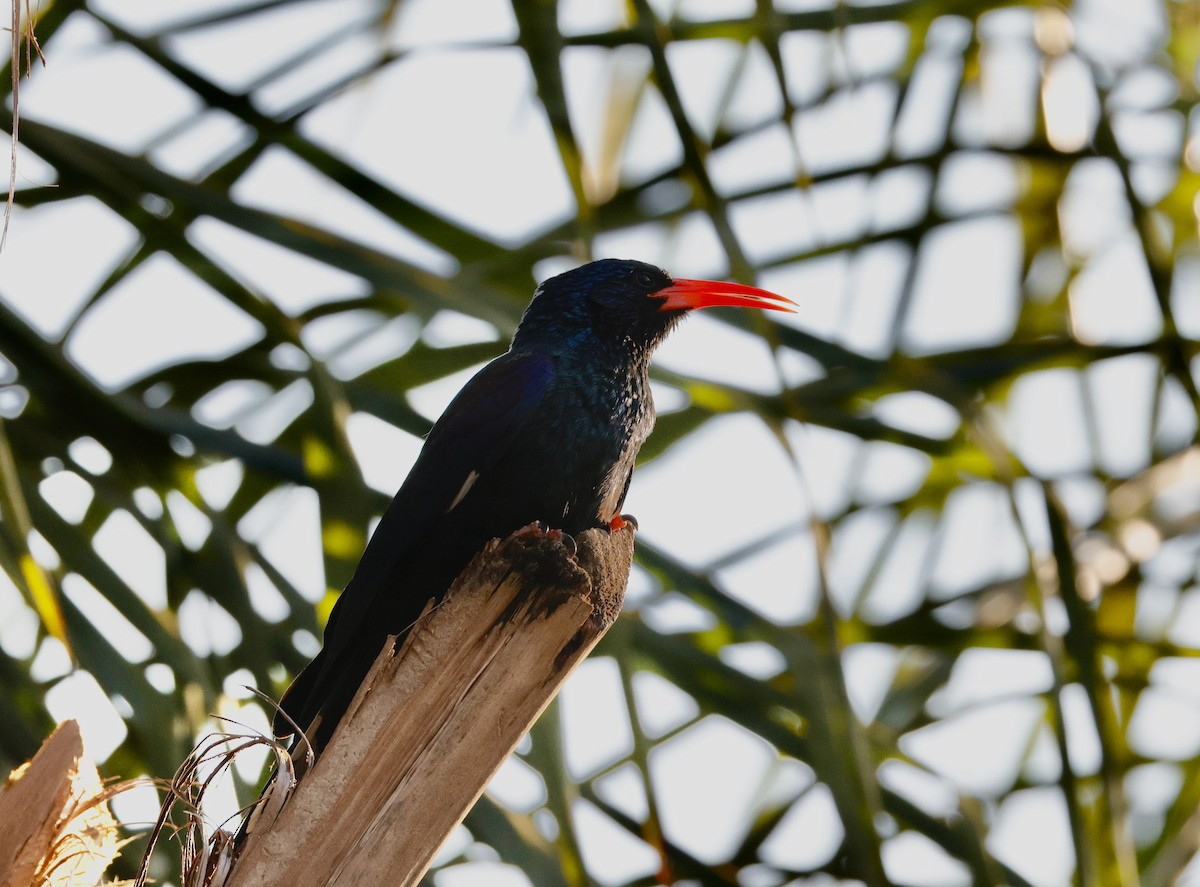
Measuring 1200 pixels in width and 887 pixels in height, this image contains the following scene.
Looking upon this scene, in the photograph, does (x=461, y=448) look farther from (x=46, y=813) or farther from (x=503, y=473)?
(x=46, y=813)

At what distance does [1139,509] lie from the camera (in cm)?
406

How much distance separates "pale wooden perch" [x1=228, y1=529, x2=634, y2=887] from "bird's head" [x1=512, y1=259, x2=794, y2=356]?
148 cm

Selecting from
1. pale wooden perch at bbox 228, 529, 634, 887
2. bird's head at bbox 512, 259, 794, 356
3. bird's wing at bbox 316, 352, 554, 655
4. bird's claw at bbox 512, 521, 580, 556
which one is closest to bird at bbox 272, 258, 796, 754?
bird's wing at bbox 316, 352, 554, 655

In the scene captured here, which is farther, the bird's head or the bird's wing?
the bird's head

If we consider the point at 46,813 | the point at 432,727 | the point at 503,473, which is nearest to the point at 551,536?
the point at 432,727

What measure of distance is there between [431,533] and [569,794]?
36.8 inches

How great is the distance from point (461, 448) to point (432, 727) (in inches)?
49.5

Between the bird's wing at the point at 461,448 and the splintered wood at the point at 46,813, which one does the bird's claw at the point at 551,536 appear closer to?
the splintered wood at the point at 46,813

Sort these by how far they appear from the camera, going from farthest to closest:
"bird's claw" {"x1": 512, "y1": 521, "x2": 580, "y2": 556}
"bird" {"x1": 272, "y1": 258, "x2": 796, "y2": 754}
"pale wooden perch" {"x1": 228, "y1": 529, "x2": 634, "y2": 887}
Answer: "bird" {"x1": 272, "y1": 258, "x2": 796, "y2": 754}, "bird's claw" {"x1": 512, "y1": 521, "x2": 580, "y2": 556}, "pale wooden perch" {"x1": 228, "y1": 529, "x2": 634, "y2": 887}

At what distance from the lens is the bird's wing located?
2.55 m

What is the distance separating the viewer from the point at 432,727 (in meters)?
1.48

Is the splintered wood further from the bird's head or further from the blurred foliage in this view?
the bird's head

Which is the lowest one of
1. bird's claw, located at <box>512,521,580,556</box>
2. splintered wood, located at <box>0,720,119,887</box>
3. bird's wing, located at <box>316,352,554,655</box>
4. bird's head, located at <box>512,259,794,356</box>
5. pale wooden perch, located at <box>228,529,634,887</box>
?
splintered wood, located at <box>0,720,119,887</box>

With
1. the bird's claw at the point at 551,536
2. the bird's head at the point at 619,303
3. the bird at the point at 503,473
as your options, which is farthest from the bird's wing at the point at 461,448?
the bird's claw at the point at 551,536
